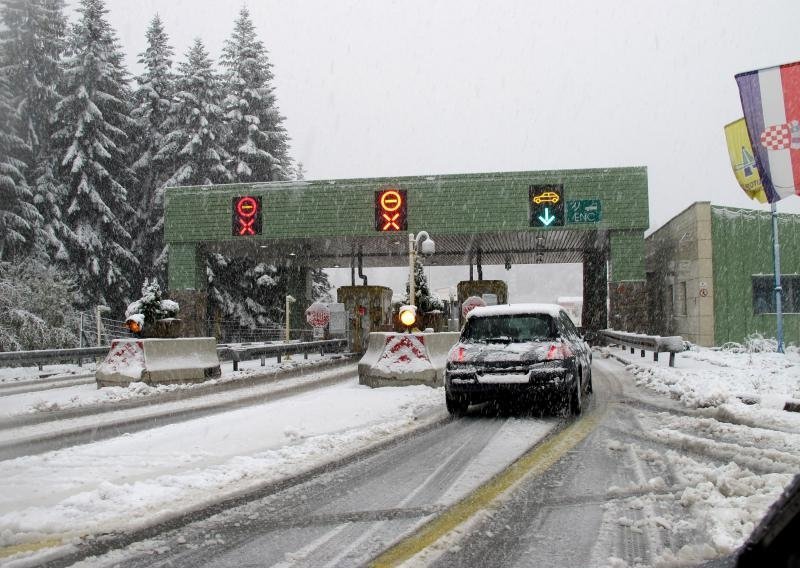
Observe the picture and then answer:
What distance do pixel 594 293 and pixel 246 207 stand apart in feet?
60.6

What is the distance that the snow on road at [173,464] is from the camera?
16.5ft

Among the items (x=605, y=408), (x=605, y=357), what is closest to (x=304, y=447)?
(x=605, y=408)

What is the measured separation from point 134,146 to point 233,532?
3978 cm

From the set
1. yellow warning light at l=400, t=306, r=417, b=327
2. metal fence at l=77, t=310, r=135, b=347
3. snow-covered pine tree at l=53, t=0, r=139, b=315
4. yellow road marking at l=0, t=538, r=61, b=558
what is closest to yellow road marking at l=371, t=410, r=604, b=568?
yellow road marking at l=0, t=538, r=61, b=558

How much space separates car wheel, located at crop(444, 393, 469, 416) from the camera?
1030cm

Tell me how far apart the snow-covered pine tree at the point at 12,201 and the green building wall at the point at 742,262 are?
87.6 feet

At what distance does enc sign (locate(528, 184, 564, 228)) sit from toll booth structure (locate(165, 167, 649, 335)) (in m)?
0.04

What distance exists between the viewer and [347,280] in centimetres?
17438

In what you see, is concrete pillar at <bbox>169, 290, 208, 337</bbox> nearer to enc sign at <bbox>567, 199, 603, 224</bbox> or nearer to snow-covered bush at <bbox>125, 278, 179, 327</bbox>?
snow-covered bush at <bbox>125, 278, 179, 327</bbox>

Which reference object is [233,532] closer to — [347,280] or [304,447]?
[304,447]

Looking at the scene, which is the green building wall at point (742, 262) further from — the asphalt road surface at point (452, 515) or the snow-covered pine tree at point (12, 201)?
the snow-covered pine tree at point (12, 201)

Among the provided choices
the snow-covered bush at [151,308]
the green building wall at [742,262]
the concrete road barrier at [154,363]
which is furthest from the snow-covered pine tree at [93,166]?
the green building wall at [742,262]

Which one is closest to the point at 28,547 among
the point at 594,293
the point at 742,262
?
the point at 742,262

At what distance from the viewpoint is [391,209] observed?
94.1 ft
